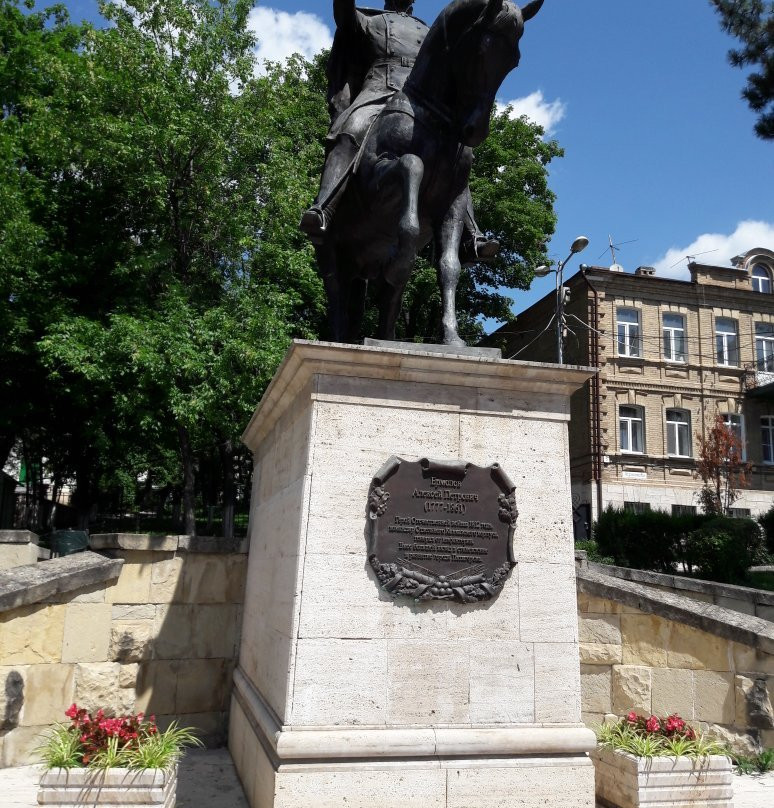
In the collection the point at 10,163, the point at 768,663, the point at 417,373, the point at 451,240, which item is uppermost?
the point at 10,163

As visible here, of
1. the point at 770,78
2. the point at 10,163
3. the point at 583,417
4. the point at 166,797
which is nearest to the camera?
the point at 166,797

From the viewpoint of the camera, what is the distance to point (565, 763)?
14.6 feet

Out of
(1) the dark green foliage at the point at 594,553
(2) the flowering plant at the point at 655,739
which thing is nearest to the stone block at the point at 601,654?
(2) the flowering plant at the point at 655,739

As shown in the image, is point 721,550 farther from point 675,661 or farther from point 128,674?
point 128,674

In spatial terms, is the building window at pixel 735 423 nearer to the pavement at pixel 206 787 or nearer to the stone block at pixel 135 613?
the pavement at pixel 206 787

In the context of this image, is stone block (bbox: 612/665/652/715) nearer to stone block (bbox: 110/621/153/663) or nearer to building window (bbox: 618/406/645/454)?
stone block (bbox: 110/621/153/663)

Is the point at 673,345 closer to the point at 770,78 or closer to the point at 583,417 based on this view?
the point at 583,417

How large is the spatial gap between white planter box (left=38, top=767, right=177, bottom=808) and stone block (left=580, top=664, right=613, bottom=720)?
154 inches

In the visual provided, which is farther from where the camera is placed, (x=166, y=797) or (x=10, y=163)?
(x=10, y=163)

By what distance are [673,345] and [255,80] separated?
72.6ft

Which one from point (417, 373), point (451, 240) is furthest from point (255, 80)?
point (417, 373)

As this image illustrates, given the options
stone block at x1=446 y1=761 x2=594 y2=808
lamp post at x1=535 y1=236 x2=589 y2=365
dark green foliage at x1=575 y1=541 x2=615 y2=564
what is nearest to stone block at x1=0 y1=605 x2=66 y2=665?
stone block at x1=446 y1=761 x2=594 y2=808

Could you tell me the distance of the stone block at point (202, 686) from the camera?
23.6ft

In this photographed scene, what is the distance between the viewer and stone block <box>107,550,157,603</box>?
7.08m
